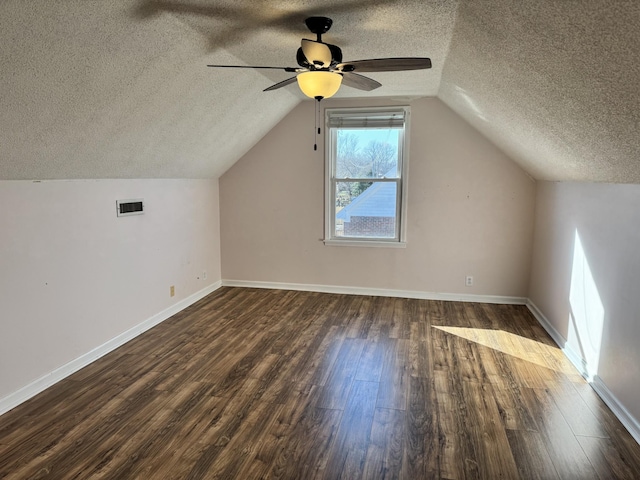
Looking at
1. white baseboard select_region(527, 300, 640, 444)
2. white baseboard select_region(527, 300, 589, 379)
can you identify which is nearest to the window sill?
white baseboard select_region(527, 300, 589, 379)

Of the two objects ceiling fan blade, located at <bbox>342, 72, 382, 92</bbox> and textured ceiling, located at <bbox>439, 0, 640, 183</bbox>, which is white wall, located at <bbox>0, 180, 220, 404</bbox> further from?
textured ceiling, located at <bbox>439, 0, 640, 183</bbox>

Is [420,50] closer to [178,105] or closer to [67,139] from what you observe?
[178,105]

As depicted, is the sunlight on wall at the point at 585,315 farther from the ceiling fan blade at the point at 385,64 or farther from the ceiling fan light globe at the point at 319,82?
the ceiling fan light globe at the point at 319,82

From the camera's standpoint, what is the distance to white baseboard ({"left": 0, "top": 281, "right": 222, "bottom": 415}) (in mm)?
2633

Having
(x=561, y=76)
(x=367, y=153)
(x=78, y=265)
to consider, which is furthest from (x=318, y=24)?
(x=367, y=153)

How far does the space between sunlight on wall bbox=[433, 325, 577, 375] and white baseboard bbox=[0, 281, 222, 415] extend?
2.65 m

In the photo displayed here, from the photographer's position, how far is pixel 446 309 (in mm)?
4617

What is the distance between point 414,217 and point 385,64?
2701 mm

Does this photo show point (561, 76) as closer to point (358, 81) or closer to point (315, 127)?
point (358, 81)

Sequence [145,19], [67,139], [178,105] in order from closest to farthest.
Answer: [145,19] → [67,139] → [178,105]

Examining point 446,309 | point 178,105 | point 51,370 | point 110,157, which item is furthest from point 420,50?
point 51,370

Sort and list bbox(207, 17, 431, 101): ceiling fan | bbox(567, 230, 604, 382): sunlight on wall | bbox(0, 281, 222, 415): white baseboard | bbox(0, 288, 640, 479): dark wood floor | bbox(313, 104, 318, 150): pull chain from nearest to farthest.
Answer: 1. bbox(0, 288, 640, 479): dark wood floor
2. bbox(207, 17, 431, 101): ceiling fan
3. bbox(0, 281, 222, 415): white baseboard
4. bbox(567, 230, 604, 382): sunlight on wall
5. bbox(313, 104, 318, 150): pull chain

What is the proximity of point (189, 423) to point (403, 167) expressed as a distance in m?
3.49

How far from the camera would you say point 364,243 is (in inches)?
199
